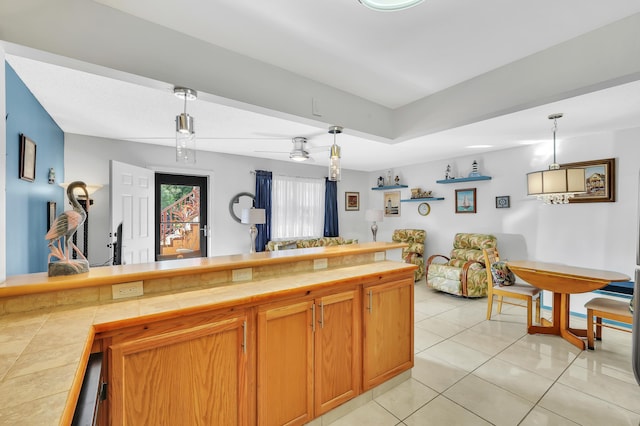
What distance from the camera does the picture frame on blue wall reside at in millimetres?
2311

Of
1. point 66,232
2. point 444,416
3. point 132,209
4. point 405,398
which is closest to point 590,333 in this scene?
point 444,416

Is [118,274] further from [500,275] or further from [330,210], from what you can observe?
[330,210]

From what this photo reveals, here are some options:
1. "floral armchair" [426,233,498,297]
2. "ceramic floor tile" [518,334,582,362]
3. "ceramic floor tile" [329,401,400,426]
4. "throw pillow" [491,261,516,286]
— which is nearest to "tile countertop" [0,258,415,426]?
"ceramic floor tile" [329,401,400,426]

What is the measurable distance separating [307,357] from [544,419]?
1692 millimetres

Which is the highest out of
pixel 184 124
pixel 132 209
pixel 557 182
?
pixel 184 124

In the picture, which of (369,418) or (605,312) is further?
(605,312)

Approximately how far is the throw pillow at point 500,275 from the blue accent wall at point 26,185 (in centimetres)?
519

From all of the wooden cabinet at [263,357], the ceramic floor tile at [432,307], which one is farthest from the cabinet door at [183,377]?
the ceramic floor tile at [432,307]

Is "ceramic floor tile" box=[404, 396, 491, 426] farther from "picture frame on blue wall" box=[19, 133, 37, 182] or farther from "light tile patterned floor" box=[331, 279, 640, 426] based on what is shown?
"picture frame on blue wall" box=[19, 133, 37, 182]

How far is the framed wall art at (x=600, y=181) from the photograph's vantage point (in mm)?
3674

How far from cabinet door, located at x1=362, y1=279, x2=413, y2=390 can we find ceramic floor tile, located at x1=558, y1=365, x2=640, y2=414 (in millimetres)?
1354

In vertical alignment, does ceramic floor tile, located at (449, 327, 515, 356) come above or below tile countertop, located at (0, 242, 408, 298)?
below

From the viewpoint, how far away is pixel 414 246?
5766 millimetres

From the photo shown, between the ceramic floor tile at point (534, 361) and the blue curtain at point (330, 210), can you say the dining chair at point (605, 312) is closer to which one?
the ceramic floor tile at point (534, 361)
